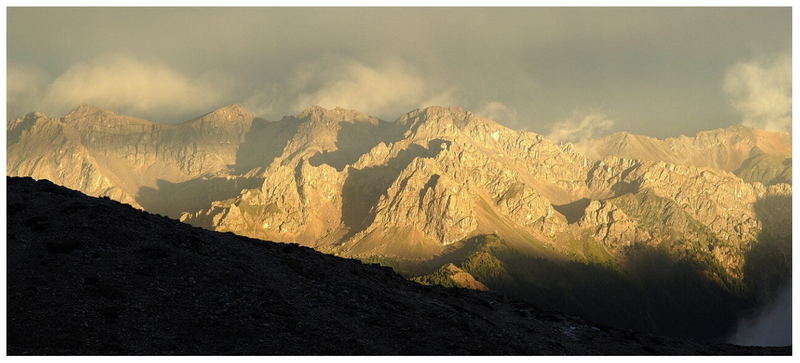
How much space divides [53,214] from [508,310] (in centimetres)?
6299

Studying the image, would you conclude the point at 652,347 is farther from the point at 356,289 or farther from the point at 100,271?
the point at 100,271

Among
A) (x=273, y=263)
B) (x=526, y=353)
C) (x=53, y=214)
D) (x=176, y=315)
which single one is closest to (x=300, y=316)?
(x=176, y=315)

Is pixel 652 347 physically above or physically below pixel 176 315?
below

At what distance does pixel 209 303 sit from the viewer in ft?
240

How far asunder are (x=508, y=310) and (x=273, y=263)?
1428 inches

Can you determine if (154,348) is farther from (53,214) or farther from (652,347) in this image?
(652,347)

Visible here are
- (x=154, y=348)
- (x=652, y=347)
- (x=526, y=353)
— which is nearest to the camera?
(x=154, y=348)

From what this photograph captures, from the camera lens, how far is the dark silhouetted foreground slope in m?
65.5

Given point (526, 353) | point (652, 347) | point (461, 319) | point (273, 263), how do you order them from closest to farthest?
point (526, 353) → point (461, 319) → point (273, 263) → point (652, 347)

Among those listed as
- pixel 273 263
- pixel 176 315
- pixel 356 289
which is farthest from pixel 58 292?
pixel 356 289

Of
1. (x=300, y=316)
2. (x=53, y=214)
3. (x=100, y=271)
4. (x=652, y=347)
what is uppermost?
(x=53, y=214)

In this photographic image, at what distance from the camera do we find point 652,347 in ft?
327

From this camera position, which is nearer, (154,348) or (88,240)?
(154,348)

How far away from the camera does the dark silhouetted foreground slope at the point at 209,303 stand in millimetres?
65500
